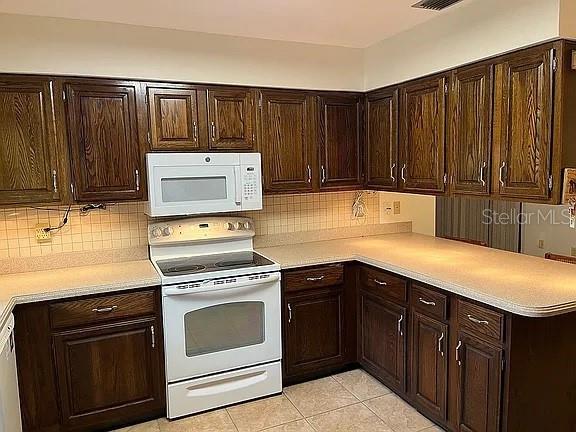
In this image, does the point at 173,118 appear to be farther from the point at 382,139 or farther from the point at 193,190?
the point at 382,139

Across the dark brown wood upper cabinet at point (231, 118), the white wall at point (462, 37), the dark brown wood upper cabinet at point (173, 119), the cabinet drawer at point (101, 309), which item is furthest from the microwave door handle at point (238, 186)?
the white wall at point (462, 37)

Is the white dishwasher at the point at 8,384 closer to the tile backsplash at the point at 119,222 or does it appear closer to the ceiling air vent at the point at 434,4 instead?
the tile backsplash at the point at 119,222

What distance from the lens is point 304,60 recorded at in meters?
3.19

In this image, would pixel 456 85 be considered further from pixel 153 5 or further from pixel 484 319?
pixel 153 5

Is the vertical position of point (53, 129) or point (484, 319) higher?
point (53, 129)

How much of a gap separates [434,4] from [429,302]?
65.5 inches

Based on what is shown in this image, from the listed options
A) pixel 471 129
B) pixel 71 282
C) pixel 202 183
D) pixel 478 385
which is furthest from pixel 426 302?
pixel 71 282

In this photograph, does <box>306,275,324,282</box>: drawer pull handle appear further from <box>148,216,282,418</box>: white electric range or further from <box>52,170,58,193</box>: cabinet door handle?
<box>52,170,58,193</box>: cabinet door handle

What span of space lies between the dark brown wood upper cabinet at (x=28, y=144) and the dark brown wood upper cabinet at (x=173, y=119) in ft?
1.84

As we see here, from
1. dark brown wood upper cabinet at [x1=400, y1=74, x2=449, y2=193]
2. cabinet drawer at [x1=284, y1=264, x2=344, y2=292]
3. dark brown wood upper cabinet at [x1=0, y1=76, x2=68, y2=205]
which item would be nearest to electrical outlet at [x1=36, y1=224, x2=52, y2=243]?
dark brown wood upper cabinet at [x1=0, y1=76, x2=68, y2=205]

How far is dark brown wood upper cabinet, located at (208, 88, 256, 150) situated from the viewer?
9.73 feet

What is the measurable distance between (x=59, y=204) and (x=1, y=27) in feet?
3.36

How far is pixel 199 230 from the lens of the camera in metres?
3.18

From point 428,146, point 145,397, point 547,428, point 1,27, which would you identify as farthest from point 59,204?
point 547,428
